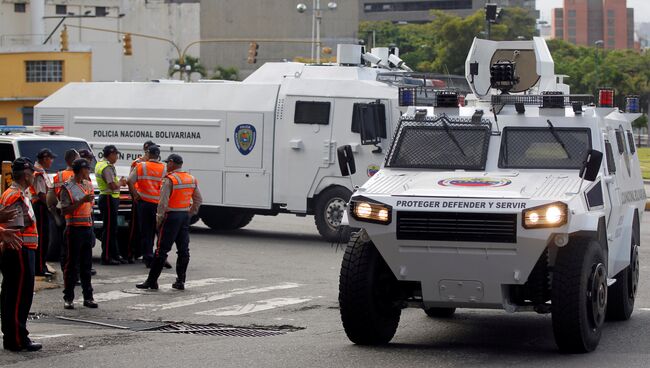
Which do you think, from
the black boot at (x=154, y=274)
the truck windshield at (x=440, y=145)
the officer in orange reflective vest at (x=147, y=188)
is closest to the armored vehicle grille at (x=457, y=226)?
the truck windshield at (x=440, y=145)

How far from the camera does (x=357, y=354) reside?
10578mm

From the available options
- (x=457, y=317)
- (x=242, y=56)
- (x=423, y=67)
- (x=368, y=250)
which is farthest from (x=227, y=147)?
(x=242, y=56)

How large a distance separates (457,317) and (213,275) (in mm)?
4878

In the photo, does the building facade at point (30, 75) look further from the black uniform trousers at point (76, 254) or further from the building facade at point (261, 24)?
the building facade at point (261, 24)

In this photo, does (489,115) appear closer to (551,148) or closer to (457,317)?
(551,148)

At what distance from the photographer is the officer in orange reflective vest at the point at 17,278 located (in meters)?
10.8

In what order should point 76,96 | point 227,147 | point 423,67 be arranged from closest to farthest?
point 227,147 → point 76,96 → point 423,67

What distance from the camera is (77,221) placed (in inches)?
527

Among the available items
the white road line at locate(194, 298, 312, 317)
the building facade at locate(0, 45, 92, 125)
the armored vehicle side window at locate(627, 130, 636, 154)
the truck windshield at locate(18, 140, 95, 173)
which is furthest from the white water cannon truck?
the building facade at locate(0, 45, 92, 125)

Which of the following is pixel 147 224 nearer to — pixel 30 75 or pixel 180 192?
pixel 180 192

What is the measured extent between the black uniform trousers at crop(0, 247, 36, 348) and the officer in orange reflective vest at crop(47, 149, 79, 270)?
3017 mm

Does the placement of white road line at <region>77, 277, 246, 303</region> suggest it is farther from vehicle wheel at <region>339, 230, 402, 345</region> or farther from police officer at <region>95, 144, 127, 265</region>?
vehicle wheel at <region>339, 230, 402, 345</region>

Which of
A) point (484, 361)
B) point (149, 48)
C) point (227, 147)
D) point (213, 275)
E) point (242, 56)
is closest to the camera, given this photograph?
point (484, 361)

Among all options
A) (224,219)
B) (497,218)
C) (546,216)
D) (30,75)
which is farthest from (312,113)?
(30,75)
